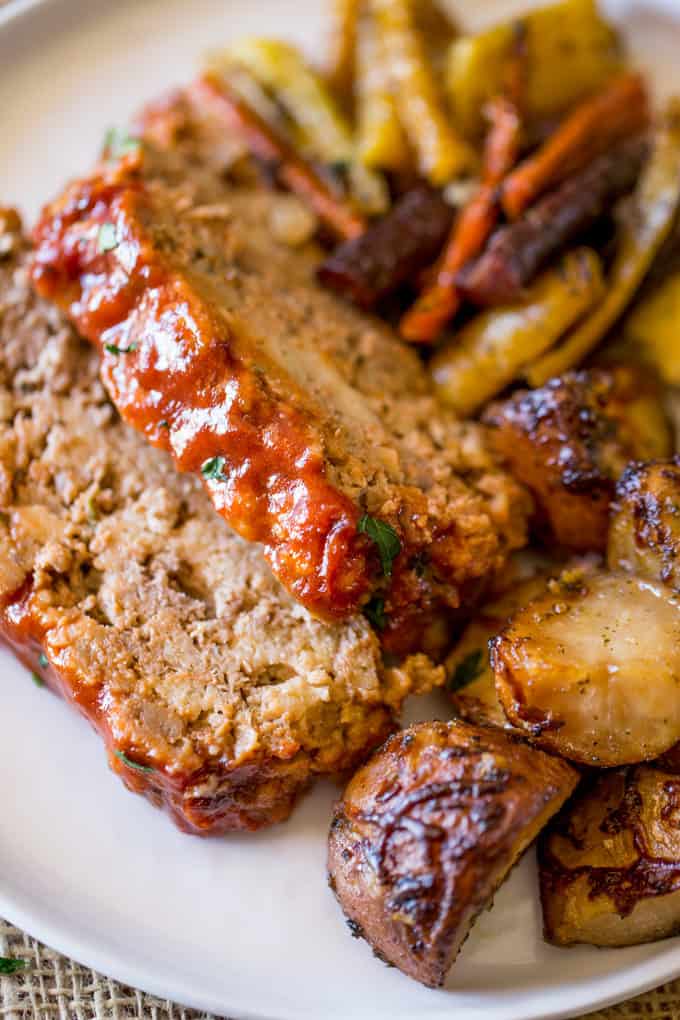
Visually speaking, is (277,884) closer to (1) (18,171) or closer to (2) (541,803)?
(2) (541,803)

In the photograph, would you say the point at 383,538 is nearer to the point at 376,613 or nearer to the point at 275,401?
the point at 376,613

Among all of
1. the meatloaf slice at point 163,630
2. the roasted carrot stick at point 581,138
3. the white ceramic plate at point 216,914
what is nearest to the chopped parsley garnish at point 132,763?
the meatloaf slice at point 163,630

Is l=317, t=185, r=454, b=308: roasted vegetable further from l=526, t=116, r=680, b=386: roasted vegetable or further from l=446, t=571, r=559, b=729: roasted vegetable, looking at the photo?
l=446, t=571, r=559, b=729: roasted vegetable

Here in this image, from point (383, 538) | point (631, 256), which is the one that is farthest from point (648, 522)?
point (631, 256)

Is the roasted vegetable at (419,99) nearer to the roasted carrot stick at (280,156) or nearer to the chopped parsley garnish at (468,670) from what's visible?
the roasted carrot stick at (280,156)

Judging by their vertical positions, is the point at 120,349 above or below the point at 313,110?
above

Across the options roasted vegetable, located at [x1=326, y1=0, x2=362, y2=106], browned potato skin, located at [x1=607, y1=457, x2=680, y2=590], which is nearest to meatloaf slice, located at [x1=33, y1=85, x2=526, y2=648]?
browned potato skin, located at [x1=607, y1=457, x2=680, y2=590]
